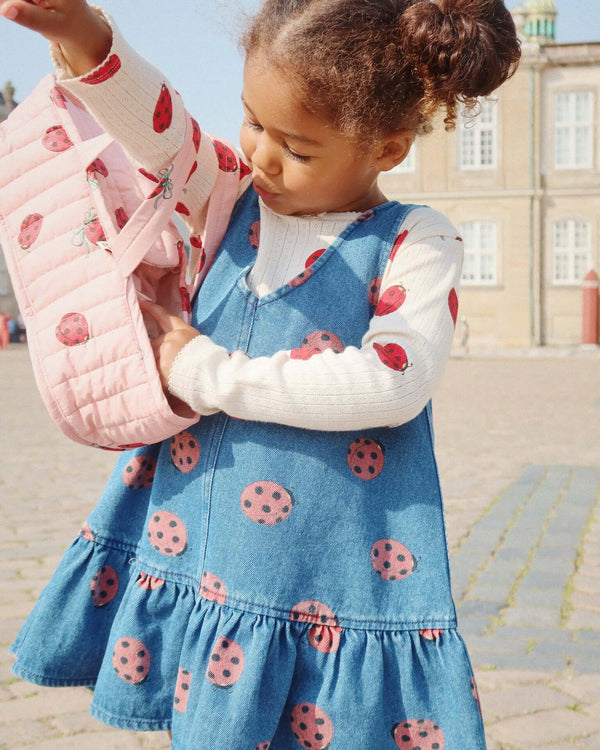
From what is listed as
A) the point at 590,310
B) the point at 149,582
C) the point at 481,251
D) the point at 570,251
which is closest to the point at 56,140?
the point at 149,582

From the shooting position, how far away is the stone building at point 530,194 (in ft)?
86.9

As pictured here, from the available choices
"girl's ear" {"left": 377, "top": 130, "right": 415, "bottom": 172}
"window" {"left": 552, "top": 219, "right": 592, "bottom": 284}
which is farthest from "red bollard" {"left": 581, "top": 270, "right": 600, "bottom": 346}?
"girl's ear" {"left": 377, "top": 130, "right": 415, "bottom": 172}

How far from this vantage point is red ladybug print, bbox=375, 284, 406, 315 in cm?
159

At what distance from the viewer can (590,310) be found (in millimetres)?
25578

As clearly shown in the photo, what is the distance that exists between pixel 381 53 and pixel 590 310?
994 inches

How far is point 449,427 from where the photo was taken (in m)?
9.22

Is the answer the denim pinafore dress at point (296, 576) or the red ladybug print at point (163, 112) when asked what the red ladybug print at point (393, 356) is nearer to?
the denim pinafore dress at point (296, 576)

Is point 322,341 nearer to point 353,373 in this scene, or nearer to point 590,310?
point 353,373

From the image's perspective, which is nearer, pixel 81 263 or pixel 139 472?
pixel 81 263

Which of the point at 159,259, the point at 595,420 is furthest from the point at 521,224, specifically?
the point at 159,259

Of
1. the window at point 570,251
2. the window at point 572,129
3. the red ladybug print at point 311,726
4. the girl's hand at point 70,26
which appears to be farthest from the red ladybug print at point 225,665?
the window at point 572,129

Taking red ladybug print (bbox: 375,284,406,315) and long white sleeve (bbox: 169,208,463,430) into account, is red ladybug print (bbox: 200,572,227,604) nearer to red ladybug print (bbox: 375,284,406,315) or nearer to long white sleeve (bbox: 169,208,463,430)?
long white sleeve (bbox: 169,208,463,430)

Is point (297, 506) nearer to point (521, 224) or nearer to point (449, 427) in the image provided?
point (449, 427)

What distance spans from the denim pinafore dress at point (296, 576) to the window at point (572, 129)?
26731 millimetres
